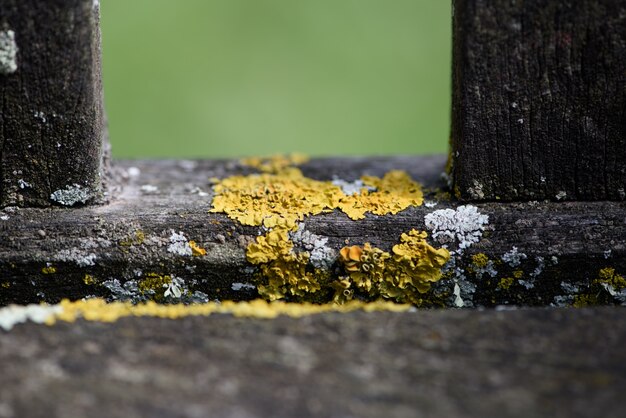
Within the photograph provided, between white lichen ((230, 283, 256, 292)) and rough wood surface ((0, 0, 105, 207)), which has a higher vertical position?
A: rough wood surface ((0, 0, 105, 207))

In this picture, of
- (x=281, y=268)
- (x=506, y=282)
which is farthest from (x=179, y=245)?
(x=506, y=282)

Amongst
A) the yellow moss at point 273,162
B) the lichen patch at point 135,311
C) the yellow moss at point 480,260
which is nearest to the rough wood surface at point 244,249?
the yellow moss at point 480,260

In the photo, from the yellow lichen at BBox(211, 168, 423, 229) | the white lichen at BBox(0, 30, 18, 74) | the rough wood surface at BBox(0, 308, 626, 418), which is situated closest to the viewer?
the rough wood surface at BBox(0, 308, 626, 418)

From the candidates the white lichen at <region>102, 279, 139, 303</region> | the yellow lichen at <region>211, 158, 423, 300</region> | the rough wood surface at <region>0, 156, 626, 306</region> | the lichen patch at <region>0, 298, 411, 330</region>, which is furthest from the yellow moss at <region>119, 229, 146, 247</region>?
the lichen patch at <region>0, 298, 411, 330</region>

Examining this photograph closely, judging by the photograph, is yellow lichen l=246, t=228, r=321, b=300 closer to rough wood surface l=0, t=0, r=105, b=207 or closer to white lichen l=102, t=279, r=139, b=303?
white lichen l=102, t=279, r=139, b=303

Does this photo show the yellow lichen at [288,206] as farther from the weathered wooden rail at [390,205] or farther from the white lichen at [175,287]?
the white lichen at [175,287]

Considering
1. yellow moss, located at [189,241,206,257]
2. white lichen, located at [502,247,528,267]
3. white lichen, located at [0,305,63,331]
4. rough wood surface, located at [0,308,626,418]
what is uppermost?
yellow moss, located at [189,241,206,257]

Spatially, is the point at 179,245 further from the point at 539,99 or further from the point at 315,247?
the point at 539,99
